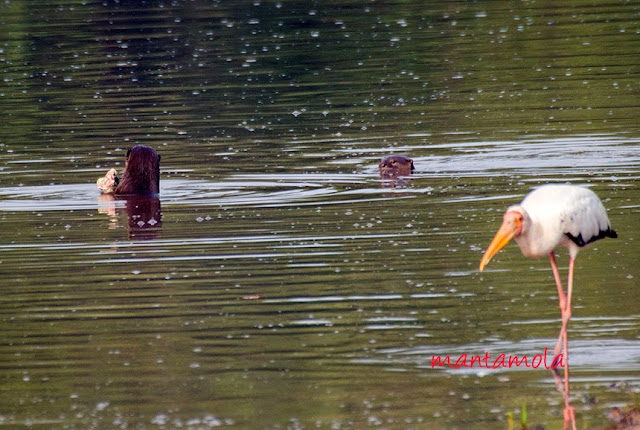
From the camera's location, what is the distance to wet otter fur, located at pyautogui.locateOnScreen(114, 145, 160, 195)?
16109 millimetres

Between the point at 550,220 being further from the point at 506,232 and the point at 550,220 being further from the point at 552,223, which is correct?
the point at 506,232

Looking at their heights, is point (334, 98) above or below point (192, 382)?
above

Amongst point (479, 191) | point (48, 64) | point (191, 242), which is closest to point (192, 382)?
point (191, 242)

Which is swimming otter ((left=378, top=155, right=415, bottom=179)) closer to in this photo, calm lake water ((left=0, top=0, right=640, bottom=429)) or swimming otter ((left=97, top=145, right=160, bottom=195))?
calm lake water ((left=0, top=0, right=640, bottom=429))

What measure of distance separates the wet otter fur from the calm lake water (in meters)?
0.22

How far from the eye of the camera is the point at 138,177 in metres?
16.2

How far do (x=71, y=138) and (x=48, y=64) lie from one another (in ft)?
35.3

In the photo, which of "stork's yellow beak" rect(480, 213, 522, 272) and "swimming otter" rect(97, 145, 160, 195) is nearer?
"stork's yellow beak" rect(480, 213, 522, 272)

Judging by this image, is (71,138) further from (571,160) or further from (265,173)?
(571,160)

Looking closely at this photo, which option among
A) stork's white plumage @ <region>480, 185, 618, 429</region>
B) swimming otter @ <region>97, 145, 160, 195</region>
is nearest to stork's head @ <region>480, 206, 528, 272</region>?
stork's white plumage @ <region>480, 185, 618, 429</region>

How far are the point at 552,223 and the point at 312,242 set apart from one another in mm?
3917

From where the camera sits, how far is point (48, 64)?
30.9 m

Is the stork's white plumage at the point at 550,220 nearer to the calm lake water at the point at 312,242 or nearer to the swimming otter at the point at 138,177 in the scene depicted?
the calm lake water at the point at 312,242

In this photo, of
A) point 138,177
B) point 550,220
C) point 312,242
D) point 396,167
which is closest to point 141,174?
point 138,177
